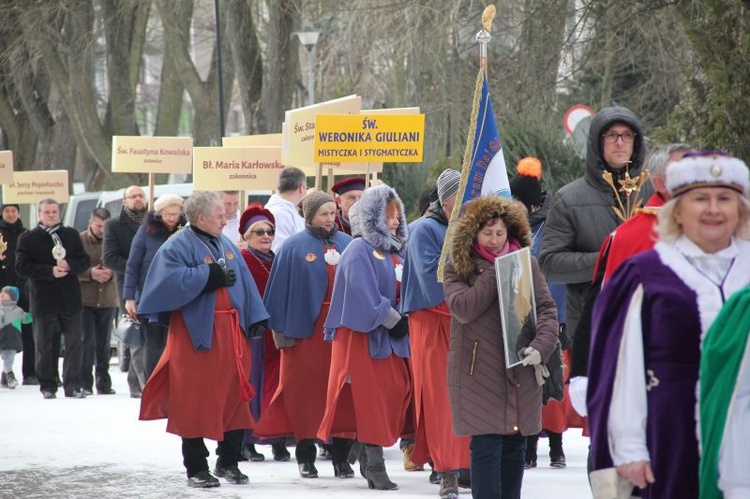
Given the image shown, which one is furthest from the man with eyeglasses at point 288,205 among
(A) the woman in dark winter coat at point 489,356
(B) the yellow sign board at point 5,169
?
(B) the yellow sign board at point 5,169

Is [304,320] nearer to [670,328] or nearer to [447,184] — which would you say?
[447,184]

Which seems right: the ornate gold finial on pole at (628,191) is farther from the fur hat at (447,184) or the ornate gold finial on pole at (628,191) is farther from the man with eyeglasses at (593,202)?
the fur hat at (447,184)

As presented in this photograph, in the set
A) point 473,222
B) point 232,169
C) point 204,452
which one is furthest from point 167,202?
point 473,222

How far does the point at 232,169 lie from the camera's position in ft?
48.9

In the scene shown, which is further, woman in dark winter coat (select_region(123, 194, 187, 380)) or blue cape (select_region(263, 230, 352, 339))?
woman in dark winter coat (select_region(123, 194, 187, 380))

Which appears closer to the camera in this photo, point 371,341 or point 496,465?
point 496,465

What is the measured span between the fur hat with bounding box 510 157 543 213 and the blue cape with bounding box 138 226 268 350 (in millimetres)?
1898

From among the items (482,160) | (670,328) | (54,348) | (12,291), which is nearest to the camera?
(670,328)

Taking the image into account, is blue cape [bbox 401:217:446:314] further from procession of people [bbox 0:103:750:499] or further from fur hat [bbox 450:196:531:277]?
fur hat [bbox 450:196:531:277]

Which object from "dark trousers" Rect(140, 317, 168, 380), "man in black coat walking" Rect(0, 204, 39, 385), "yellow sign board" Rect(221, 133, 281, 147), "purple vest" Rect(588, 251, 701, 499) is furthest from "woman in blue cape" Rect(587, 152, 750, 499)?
"man in black coat walking" Rect(0, 204, 39, 385)

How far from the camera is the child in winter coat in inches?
653

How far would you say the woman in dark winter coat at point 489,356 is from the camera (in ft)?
24.7

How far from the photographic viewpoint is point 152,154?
56.0ft

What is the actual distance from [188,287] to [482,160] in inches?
77.1
